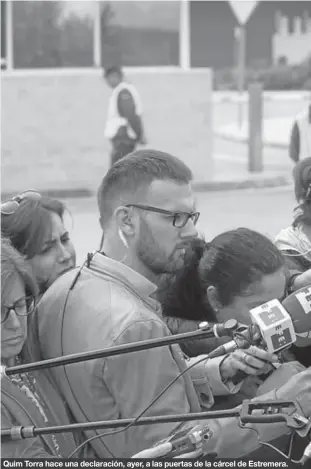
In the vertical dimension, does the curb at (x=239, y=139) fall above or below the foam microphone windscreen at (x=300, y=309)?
below

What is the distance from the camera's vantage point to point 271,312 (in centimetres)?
251

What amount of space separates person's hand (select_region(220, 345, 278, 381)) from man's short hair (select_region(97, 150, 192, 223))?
57cm

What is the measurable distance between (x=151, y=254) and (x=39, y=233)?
2.37 feet

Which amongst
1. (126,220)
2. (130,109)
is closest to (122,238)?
(126,220)

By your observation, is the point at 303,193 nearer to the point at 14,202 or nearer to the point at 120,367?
the point at 14,202

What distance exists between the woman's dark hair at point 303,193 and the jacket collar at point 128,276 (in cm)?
165

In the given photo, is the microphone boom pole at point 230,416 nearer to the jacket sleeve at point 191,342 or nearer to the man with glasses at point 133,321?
the man with glasses at point 133,321

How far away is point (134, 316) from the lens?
2.88 metres

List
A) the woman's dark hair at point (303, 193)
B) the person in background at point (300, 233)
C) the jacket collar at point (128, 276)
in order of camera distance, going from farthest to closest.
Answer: the woman's dark hair at point (303, 193) → the person in background at point (300, 233) → the jacket collar at point (128, 276)

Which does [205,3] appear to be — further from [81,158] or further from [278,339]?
[278,339]

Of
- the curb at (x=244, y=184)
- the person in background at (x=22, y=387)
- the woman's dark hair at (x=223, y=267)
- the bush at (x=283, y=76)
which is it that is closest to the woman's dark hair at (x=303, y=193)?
the woman's dark hair at (x=223, y=267)

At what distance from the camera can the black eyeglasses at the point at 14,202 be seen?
3.64 meters

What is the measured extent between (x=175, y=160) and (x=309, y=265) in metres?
1.34

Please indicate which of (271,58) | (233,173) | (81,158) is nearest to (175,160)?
(81,158)
